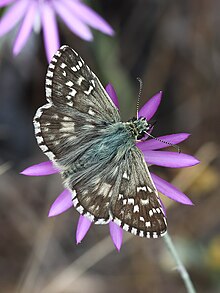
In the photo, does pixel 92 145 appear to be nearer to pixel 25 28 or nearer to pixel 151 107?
pixel 151 107

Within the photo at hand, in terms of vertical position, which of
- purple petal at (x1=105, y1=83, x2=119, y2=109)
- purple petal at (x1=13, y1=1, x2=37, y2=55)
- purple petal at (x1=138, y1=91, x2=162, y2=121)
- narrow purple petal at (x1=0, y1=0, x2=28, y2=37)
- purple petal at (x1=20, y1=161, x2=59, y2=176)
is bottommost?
purple petal at (x1=20, y1=161, x2=59, y2=176)

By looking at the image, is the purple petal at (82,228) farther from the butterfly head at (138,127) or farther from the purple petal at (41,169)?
the butterfly head at (138,127)

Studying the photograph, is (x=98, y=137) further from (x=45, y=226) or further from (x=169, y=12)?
(x=169, y=12)

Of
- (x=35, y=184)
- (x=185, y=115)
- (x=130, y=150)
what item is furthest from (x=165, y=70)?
(x=130, y=150)

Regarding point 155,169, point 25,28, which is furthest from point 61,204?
point 155,169

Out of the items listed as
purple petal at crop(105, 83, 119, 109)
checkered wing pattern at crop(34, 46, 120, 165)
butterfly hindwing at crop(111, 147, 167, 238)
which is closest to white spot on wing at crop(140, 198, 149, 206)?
butterfly hindwing at crop(111, 147, 167, 238)

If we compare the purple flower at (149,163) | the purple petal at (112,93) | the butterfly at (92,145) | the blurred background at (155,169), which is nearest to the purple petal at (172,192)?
the purple flower at (149,163)

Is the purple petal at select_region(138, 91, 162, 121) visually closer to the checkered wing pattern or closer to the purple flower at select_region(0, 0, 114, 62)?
the checkered wing pattern
